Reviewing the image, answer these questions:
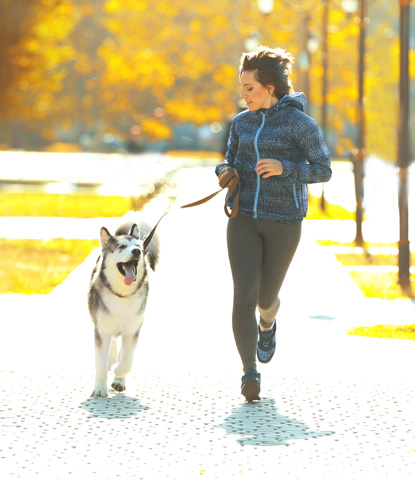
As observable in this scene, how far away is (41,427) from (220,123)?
219 ft

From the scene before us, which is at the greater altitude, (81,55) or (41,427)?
(81,55)

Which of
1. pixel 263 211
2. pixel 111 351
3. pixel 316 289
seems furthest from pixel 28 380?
A: pixel 316 289

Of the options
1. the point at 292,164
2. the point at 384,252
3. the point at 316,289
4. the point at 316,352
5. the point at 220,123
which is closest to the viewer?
the point at 292,164

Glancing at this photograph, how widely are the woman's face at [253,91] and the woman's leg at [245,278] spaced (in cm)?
70

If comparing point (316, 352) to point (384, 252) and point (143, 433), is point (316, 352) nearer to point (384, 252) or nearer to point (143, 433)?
point (143, 433)

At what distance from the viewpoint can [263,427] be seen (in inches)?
239

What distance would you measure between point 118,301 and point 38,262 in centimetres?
817

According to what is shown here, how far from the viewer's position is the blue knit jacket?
666 cm

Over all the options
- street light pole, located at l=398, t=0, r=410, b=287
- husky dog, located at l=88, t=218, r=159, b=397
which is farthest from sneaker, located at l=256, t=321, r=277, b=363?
street light pole, located at l=398, t=0, r=410, b=287

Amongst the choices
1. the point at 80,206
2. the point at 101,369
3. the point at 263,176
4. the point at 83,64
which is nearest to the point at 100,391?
the point at 101,369

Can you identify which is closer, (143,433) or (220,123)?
(143,433)

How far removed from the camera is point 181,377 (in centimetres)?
748

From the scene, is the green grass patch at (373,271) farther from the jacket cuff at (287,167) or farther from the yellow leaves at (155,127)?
the yellow leaves at (155,127)

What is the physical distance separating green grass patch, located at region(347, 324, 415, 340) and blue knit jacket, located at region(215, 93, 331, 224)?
2709mm
